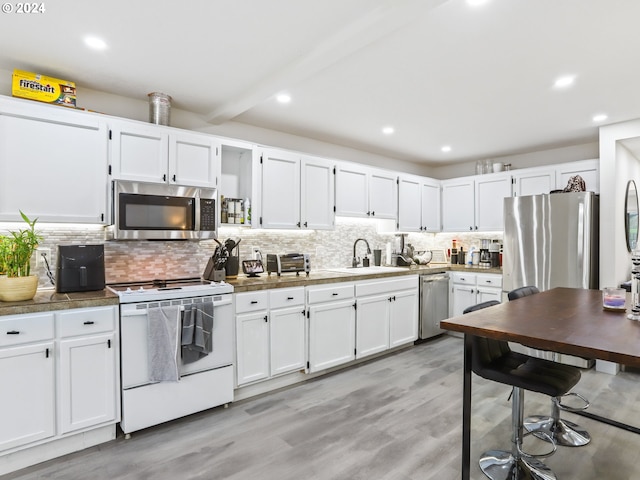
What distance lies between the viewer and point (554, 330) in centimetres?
159

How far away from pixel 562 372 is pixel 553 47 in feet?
6.42

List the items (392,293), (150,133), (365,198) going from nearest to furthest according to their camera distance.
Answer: (150,133) < (392,293) < (365,198)

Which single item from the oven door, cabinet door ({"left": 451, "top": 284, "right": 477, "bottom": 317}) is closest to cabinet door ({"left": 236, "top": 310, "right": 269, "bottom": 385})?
the oven door

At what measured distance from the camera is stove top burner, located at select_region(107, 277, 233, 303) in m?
2.40

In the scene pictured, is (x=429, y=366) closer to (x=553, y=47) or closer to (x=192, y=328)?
(x=192, y=328)

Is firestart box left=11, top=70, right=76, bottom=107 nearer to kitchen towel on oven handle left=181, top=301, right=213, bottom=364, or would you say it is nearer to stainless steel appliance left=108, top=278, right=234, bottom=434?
stainless steel appliance left=108, top=278, right=234, bottom=434

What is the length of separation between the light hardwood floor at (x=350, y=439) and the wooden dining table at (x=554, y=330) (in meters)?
0.37

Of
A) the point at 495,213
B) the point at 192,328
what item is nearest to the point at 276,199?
the point at 192,328

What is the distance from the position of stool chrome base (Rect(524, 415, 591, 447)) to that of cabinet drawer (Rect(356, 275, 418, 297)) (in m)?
1.74

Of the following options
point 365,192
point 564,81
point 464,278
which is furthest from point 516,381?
point 464,278

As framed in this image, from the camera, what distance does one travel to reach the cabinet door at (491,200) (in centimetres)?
476

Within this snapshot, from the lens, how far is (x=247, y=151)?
11.3 feet

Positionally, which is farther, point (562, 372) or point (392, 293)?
point (392, 293)

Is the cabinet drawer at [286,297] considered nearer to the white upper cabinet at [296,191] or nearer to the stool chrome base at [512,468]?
the white upper cabinet at [296,191]
